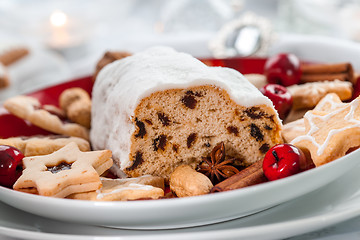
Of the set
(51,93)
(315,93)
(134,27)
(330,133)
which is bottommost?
(134,27)

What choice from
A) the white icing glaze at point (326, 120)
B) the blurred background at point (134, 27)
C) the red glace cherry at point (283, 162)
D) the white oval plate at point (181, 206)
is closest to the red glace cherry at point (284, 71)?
the white icing glaze at point (326, 120)

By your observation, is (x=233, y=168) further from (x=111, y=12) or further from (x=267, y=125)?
(x=111, y=12)

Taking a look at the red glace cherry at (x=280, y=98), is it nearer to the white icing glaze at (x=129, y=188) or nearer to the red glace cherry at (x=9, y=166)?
the white icing glaze at (x=129, y=188)

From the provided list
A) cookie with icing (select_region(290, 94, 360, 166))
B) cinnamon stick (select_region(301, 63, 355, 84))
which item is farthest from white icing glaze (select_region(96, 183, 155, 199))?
cinnamon stick (select_region(301, 63, 355, 84))

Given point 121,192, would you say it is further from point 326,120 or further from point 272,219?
point 326,120

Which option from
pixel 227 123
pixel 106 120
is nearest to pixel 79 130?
pixel 106 120

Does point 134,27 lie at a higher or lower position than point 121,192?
lower

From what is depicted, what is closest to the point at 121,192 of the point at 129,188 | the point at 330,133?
the point at 129,188
